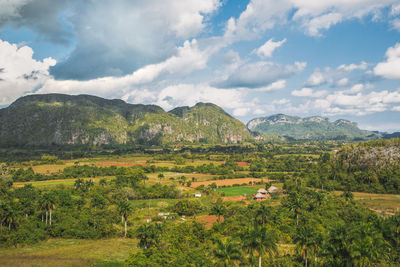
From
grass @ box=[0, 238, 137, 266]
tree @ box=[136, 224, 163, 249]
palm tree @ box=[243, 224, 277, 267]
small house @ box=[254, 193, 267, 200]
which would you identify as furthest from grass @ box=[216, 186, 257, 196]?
palm tree @ box=[243, 224, 277, 267]

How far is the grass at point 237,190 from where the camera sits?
11212 cm

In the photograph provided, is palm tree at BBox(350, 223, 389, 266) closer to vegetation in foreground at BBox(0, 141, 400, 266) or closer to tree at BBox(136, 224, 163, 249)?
vegetation in foreground at BBox(0, 141, 400, 266)

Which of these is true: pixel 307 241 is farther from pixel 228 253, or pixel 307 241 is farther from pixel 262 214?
pixel 262 214

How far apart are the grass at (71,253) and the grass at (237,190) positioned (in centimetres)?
5757

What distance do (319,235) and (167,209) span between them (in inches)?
2258

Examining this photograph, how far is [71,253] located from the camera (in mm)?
53781

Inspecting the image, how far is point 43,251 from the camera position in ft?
181

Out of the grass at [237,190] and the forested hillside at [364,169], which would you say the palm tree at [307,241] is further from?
the forested hillside at [364,169]

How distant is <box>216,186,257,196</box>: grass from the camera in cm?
11212

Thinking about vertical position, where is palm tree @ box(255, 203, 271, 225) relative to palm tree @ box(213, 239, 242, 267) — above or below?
below

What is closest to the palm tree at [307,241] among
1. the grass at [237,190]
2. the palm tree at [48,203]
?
the palm tree at [48,203]

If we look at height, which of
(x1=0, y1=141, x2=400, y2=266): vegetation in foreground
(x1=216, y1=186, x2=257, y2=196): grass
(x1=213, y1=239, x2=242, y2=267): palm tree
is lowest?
(x1=216, y1=186, x2=257, y2=196): grass

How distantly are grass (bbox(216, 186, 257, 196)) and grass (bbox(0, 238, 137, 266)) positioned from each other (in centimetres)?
5757

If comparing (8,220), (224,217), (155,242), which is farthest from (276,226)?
(8,220)
